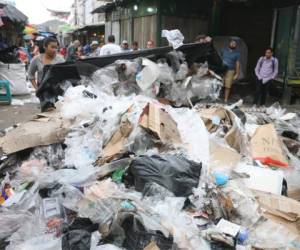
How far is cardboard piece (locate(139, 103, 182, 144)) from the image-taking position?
11.1 ft

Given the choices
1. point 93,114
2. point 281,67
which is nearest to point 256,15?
point 281,67

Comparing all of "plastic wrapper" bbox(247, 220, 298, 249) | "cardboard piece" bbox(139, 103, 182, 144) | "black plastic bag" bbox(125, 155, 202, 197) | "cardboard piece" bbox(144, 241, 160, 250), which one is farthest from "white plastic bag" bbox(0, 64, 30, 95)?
"plastic wrapper" bbox(247, 220, 298, 249)

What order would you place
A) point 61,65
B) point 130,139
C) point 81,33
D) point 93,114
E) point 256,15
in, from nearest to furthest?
point 130,139 → point 93,114 → point 61,65 → point 256,15 → point 81,33

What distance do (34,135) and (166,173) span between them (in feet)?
4.92

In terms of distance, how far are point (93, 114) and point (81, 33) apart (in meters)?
23.7

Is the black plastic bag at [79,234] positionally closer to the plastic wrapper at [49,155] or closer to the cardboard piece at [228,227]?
the cardboard piece at [228,227]

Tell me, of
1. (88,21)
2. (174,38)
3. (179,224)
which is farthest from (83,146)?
(88,21)

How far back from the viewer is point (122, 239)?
2.27 metres

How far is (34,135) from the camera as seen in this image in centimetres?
354

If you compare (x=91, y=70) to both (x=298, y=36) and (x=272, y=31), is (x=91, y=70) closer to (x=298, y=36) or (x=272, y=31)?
(x=298, y=36)

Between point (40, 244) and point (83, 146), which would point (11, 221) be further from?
point (83, 146)

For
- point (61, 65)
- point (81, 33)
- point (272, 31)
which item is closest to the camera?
point (61, 65)

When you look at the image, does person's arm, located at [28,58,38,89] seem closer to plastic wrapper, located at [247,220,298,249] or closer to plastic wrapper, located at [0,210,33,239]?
plastic wrapper, located at [0,210,33,239]

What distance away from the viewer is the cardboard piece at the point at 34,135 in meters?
3.46
